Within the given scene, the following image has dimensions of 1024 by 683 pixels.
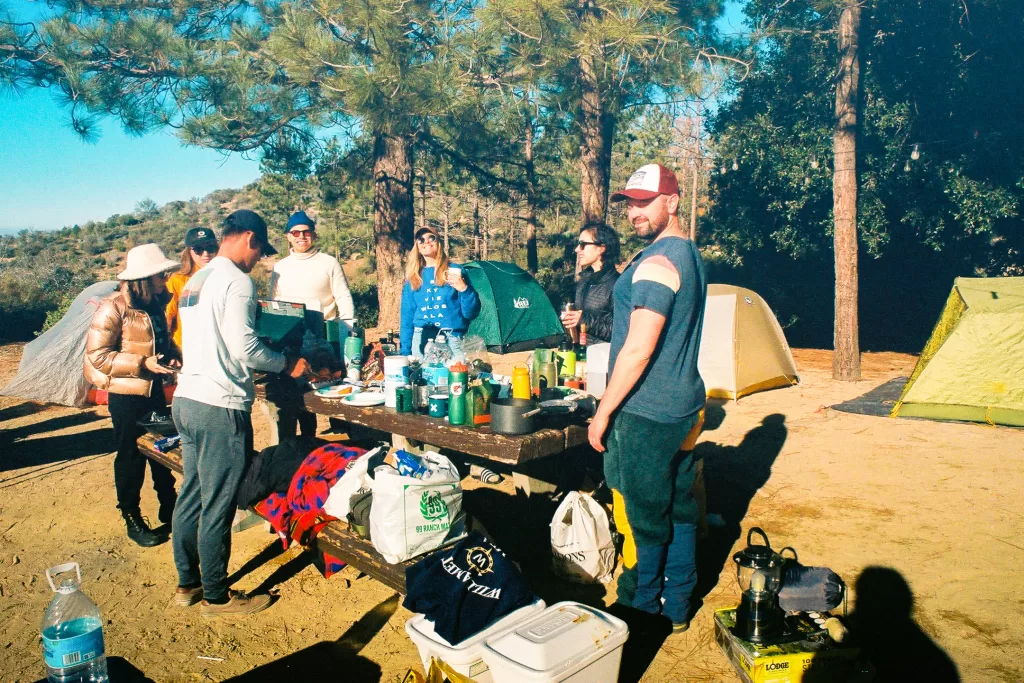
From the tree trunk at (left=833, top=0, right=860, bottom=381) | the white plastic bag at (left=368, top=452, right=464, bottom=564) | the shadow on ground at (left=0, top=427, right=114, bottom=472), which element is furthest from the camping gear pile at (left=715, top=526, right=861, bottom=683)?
the tree trunk at (left=833, top=0, right=860, bottom=381)

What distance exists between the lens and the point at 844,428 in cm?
672

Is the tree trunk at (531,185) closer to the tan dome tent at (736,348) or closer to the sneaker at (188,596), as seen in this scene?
the tan dome tent at (736,348)

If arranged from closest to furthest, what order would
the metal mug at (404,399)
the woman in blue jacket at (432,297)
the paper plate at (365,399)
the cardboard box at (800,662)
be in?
the cardboard box at (800,662)
the metal mug at (404,399)
the paper plate at (365,399)
the woman in blue jacket at (432,297)

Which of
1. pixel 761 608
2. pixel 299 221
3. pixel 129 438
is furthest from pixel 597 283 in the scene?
pixel 129 438

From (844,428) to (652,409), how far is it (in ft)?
16.1

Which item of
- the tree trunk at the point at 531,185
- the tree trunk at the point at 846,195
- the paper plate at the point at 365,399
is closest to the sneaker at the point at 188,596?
the paper plate at the point at 365,399

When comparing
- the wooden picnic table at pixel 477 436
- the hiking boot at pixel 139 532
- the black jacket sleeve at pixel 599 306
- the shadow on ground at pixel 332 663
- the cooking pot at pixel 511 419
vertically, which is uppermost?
the black jacket sleeve at pixel 599 306

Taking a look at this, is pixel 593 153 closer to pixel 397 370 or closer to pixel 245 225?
pixel 397 370

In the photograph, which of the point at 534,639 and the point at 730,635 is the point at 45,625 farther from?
the point at 730,635

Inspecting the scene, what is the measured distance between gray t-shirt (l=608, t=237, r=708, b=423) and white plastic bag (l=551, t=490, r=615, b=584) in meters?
0.82

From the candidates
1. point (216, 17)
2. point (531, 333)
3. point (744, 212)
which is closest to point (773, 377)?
point (531, 333)

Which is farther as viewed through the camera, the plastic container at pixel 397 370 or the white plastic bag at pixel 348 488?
the plastic container at pixel 397 370

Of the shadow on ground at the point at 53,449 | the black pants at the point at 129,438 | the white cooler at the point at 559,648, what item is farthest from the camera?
the shadow on ground at the point at 53,449

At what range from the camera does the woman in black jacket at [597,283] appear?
4.43 meters
